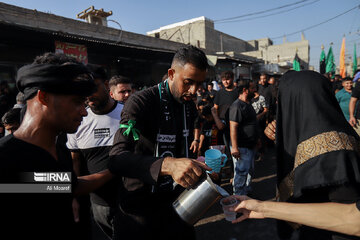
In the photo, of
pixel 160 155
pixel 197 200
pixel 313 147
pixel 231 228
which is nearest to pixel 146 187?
pixel 160 155

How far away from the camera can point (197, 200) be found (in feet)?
4.63

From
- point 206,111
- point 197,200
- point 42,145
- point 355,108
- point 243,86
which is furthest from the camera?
point 355,108

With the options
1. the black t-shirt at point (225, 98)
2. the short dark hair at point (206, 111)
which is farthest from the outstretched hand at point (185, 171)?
the black t-shirt at point (225, 98)

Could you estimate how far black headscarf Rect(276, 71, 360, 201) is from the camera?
122cm

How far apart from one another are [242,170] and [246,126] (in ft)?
2.81

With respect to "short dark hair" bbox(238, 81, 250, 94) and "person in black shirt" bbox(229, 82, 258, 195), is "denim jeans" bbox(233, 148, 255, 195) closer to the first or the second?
"person in black shirt" bbox(229, 82, 258, 195)

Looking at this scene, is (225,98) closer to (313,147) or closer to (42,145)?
(313,147)

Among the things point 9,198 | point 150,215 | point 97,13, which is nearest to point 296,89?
point 150,215

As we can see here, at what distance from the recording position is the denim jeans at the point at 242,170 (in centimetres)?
415

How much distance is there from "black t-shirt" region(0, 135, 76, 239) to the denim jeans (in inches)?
138

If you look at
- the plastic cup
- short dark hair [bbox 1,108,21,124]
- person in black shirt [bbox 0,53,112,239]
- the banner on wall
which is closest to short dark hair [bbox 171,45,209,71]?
person in black shirt [bbox 0,53,112,239]

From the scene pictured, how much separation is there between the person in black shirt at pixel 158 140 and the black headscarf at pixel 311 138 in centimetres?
71

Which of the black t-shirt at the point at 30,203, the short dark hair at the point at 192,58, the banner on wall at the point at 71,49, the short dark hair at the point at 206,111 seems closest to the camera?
the black t-shirt at the point at 30,203

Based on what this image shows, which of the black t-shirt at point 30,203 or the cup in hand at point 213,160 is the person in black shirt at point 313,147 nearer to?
the cup in hand at point 213,160
